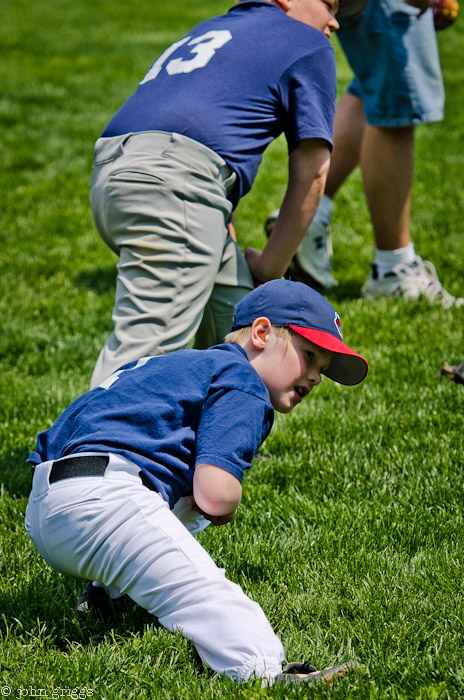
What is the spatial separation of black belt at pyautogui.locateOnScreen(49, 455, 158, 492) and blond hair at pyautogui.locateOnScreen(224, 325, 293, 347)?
538 millimetres

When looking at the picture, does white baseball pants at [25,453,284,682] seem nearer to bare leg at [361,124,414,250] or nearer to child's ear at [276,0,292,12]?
child's ear at [276,0,292,12]

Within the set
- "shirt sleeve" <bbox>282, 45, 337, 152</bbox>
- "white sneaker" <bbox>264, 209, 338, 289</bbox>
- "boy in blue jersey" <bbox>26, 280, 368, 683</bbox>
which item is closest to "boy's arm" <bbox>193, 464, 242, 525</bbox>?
"boy in blue jersey" <bbox>26, 280, 368, 683</bbox>

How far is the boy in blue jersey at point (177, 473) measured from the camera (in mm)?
2070

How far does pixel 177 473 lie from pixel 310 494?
35.3 inches

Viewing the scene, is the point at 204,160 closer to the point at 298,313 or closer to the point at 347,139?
the point at 298,313

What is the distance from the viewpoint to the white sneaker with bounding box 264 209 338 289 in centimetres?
476

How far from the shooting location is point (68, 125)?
888cm

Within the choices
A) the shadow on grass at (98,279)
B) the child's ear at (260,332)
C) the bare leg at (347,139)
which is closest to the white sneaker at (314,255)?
the bare leg at (347,139)

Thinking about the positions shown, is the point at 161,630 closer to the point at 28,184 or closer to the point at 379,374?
the point at 379,374

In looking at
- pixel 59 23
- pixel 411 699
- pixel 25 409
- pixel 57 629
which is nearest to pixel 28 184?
pixel 25 409

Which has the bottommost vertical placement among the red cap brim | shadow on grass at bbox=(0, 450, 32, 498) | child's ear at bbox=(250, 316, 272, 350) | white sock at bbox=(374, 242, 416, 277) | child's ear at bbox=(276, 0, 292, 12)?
white sock at bbox=(374, 242, 416, 277)

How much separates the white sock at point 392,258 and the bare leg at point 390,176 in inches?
1.5

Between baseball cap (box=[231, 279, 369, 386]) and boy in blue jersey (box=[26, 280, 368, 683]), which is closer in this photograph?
boy in blue jersey (box=[26, 280, 368, 683])

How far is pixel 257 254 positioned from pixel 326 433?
0.81 meters
